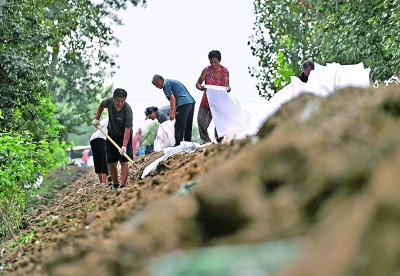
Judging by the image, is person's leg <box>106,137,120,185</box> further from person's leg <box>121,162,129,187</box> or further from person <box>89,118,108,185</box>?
person <box>89,118,108,185</box>

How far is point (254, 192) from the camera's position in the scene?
12.8ft

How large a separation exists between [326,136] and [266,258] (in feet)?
3.58

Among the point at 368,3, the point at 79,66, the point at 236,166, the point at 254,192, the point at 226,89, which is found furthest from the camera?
the point at 79,66

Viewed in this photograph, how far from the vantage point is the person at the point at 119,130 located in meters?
12.2

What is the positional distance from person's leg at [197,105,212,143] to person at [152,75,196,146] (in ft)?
0.56

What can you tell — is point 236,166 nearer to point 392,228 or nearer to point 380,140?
point 380,140

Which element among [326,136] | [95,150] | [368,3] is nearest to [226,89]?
[95,150]

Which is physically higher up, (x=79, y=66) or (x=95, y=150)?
(x=79, y=66)

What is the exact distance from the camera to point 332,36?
2250 centimetres

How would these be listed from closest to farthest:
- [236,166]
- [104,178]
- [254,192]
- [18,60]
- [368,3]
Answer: [254,192] → [236,166] → [104,178] → [18,60] → [368,3]

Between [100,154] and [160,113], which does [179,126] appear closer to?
[100,154]

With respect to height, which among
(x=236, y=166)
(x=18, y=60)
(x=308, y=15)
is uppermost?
(x=308, y=15)

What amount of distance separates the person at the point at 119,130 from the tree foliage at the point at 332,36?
245 inches

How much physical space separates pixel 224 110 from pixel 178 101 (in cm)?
75
